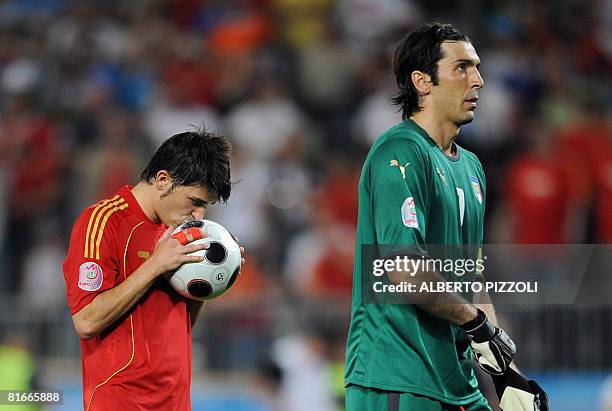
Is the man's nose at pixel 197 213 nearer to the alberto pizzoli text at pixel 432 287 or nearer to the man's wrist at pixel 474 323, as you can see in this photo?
the alberto pizzoli text at pixel 432 287

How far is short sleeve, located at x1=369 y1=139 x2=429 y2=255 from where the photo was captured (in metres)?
4.11

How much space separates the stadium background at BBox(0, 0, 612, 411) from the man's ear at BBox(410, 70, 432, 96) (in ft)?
14.8

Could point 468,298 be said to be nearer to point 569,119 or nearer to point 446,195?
point 446,195

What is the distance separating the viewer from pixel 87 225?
4.31 meters

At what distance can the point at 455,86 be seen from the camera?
453cm

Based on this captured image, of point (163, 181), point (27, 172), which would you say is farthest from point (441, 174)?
point (27, 172)

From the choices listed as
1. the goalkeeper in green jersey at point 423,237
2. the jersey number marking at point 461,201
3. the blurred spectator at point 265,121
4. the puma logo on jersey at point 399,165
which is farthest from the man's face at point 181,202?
the blurred spectator at point 265,121

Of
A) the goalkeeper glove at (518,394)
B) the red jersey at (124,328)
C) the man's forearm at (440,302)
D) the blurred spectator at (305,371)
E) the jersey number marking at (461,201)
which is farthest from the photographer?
the blurred spectator at (305,371)

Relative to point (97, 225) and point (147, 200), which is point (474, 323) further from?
point (97, 225)

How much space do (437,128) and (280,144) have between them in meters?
6.75

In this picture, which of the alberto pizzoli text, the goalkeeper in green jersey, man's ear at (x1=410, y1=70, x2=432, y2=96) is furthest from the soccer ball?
man's ear at (x1=410, y1=70, x2=432, y2=96)

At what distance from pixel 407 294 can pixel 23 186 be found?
7595 millimetres

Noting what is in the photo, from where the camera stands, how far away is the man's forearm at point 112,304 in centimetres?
420

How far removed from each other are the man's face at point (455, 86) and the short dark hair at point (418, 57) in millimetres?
33
